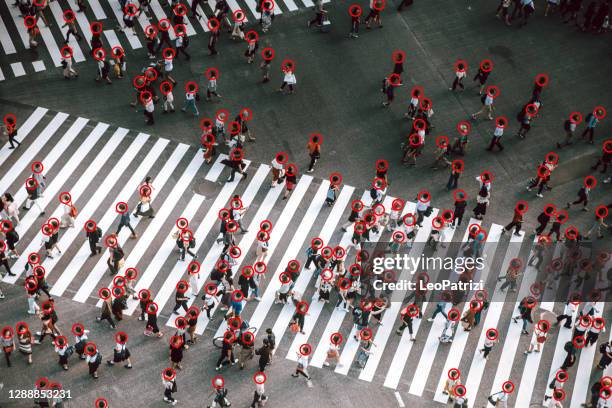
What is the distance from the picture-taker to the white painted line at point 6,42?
38844 millimetres

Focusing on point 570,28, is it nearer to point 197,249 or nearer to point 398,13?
point 398,13

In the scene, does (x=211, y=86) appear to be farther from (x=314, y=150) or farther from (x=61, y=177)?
(x=61, y=177)

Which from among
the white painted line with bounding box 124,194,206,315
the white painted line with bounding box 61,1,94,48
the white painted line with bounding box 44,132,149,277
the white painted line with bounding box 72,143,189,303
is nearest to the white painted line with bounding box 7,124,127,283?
the white painted line with bounding box 44,132,149,277

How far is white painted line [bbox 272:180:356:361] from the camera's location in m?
30.7

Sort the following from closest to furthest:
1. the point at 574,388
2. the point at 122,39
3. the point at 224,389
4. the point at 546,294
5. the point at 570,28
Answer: the point at 224,389 < the point at 574,388 < the point at 546,294 < the point at 122,39 < the point at 570,28

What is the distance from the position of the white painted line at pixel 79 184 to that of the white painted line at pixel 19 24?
6704 mm

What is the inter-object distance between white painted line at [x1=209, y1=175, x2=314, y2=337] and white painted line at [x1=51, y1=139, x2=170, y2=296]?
4.88 meters

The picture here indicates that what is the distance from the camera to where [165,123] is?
3703 centimetres

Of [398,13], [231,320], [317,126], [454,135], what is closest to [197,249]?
[231,320]

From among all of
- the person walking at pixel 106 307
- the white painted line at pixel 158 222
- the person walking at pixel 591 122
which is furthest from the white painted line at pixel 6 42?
the person walking at pixel 591 122

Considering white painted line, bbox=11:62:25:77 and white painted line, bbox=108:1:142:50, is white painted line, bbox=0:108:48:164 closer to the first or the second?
white painted line, bbox=11:62:25:77

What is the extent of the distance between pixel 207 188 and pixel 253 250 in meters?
3.61

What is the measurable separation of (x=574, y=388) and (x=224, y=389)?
11.8 meters

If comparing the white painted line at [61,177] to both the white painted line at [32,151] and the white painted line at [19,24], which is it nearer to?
the white painted line at [32,151]
